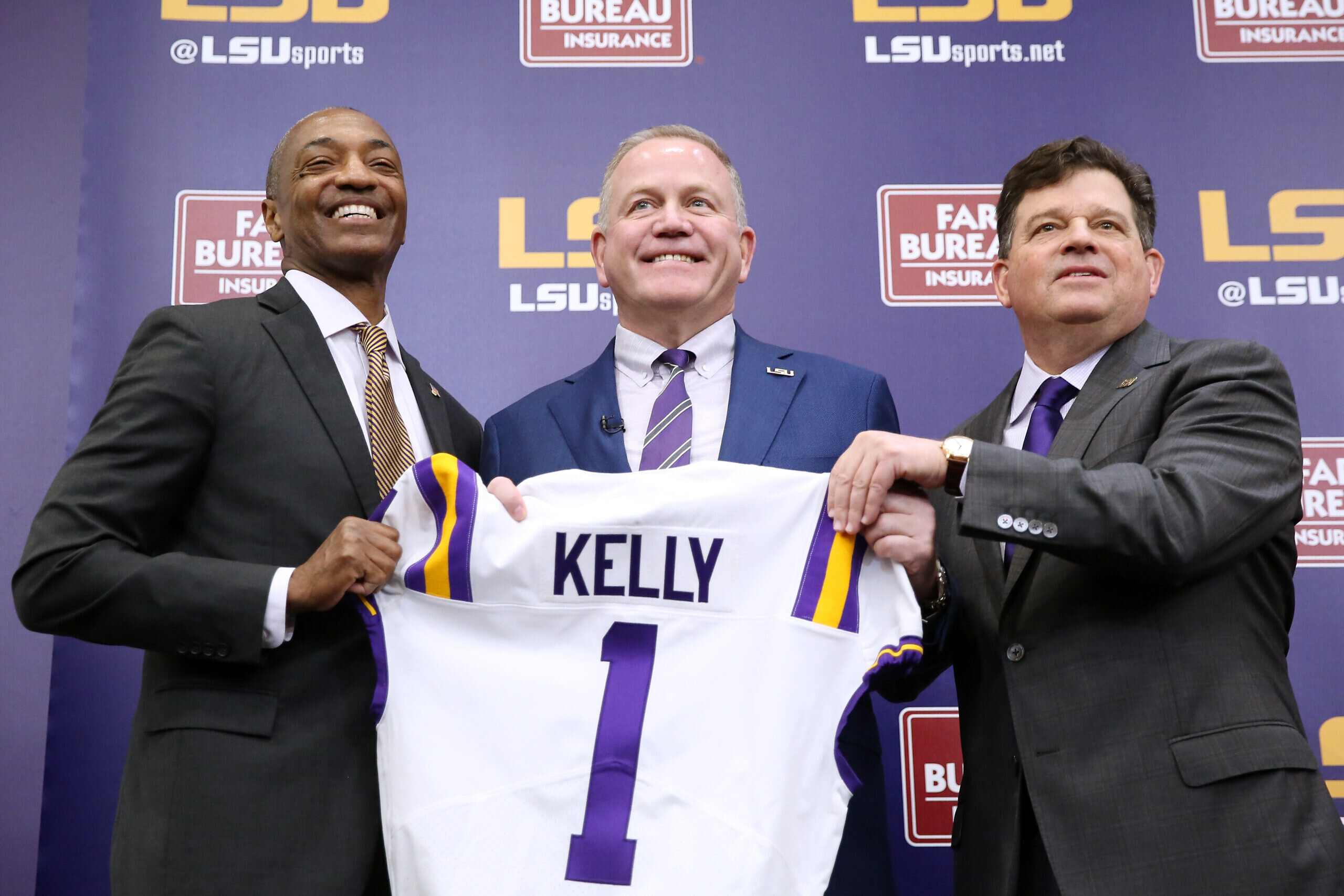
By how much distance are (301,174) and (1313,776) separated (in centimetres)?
194

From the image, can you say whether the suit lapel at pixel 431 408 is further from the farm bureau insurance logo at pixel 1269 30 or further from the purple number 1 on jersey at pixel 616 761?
the farm bureau insurance logo at pixel 1269 30

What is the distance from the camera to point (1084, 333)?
211cm

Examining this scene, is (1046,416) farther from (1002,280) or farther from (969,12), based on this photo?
(969,12)

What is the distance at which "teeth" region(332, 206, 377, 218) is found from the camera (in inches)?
86.8

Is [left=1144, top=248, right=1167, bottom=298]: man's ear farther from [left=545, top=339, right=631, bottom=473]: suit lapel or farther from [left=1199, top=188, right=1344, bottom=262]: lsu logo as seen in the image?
[left=545, top=339, right=631, bottom=473]: suit lapel

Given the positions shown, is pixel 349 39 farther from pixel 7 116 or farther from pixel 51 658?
pixel 51 658

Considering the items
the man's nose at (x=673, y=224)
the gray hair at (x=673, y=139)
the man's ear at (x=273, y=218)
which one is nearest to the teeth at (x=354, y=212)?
the man's ear at (x=273, y=218)

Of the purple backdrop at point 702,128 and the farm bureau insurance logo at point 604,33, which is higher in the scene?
the farm bureau insurance logo at point 604,33

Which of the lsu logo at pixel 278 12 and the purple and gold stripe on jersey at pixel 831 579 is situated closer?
the purple and gold stripe on jersey at pixel 831 579

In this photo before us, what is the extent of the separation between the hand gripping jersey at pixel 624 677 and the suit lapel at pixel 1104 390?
11.6 inches

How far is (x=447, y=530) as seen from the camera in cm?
178

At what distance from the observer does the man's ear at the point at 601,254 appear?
2.24 metres

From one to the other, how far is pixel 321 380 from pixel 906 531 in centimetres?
97

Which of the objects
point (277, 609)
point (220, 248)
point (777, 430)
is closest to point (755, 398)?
point (777, 430)
